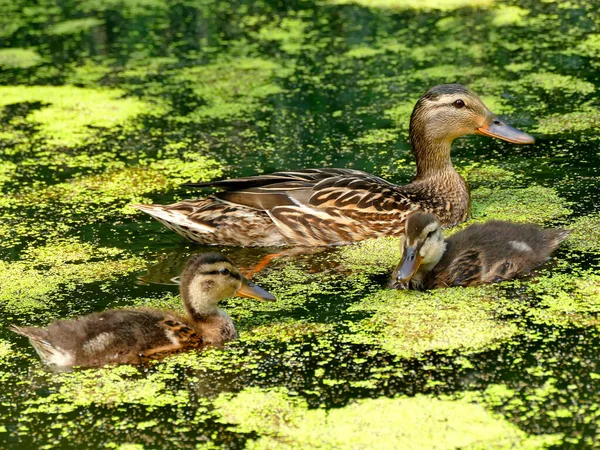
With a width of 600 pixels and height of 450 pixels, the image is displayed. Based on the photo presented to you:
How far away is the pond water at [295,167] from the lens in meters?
5.00

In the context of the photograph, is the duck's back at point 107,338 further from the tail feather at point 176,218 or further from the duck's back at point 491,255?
the tail feather at point 176,218

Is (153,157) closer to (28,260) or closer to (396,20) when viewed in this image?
(28,260)

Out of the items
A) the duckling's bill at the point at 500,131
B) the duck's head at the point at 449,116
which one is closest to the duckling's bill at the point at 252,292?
the duck's head at the point at 449,116

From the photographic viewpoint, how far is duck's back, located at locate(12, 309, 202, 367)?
5.52m

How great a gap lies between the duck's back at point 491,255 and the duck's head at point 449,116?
4.43 feet

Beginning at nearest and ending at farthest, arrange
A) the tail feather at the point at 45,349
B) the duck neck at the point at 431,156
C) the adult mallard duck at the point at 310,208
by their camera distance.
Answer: the tail feather at the point at 45,349, the adult mallard duck at the point at 310,208, the duck neck at the point at 431,156

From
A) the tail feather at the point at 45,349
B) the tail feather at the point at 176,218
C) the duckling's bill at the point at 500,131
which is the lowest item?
the tail feather at the point at 176,218

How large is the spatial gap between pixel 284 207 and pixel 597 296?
85.8 inches

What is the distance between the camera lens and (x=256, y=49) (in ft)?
37.2

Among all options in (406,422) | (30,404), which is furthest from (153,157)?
(406,422)

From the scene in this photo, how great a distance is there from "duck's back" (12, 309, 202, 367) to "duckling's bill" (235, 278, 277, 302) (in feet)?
1.51

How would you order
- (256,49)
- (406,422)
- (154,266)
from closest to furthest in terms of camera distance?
(406,422) < (154,266) < (256,49)

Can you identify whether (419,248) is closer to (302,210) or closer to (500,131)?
(302,210)

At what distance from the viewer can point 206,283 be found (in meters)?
5.81
